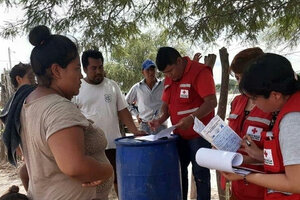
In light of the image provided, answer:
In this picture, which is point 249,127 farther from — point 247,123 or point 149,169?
point 149,169

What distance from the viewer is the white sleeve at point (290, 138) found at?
1.23m

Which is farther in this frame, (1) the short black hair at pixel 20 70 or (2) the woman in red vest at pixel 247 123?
(1) the short black hair at pixel 20 70

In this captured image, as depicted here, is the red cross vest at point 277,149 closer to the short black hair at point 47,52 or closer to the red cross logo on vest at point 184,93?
the short black hair at point 47,52

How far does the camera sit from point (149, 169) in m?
2.84

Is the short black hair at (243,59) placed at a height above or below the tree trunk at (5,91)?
above

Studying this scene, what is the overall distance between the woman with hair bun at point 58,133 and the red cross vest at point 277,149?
0.65 m

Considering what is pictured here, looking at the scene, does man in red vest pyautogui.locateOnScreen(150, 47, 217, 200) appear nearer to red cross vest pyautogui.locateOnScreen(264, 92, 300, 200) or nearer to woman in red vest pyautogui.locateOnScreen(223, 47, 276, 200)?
woman in red vest pyautogui.locateOnScreen(223, 47, 276, 200)

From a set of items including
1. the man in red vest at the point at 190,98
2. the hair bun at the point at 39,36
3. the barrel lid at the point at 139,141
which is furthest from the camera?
the man in red vest at the point at 190,98

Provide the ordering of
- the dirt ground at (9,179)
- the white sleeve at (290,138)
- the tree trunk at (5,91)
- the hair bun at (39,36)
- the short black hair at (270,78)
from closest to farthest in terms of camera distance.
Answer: the white sleeve at (290,138), the short black hair at (270,78), the hair bun at (39,36), the dirt ground at (9,179), the tree trunk at (5,91)

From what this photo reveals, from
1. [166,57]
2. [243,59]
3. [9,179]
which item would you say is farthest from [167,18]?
[9,179]

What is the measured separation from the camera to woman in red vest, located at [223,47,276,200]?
1.75m

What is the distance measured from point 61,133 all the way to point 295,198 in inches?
37.4

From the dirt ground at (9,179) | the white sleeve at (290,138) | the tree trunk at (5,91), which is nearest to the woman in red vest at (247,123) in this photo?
the white sleeve at (290,138)

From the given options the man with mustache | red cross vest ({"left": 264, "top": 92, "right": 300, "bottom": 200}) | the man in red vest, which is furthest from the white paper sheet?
the man with mustache
